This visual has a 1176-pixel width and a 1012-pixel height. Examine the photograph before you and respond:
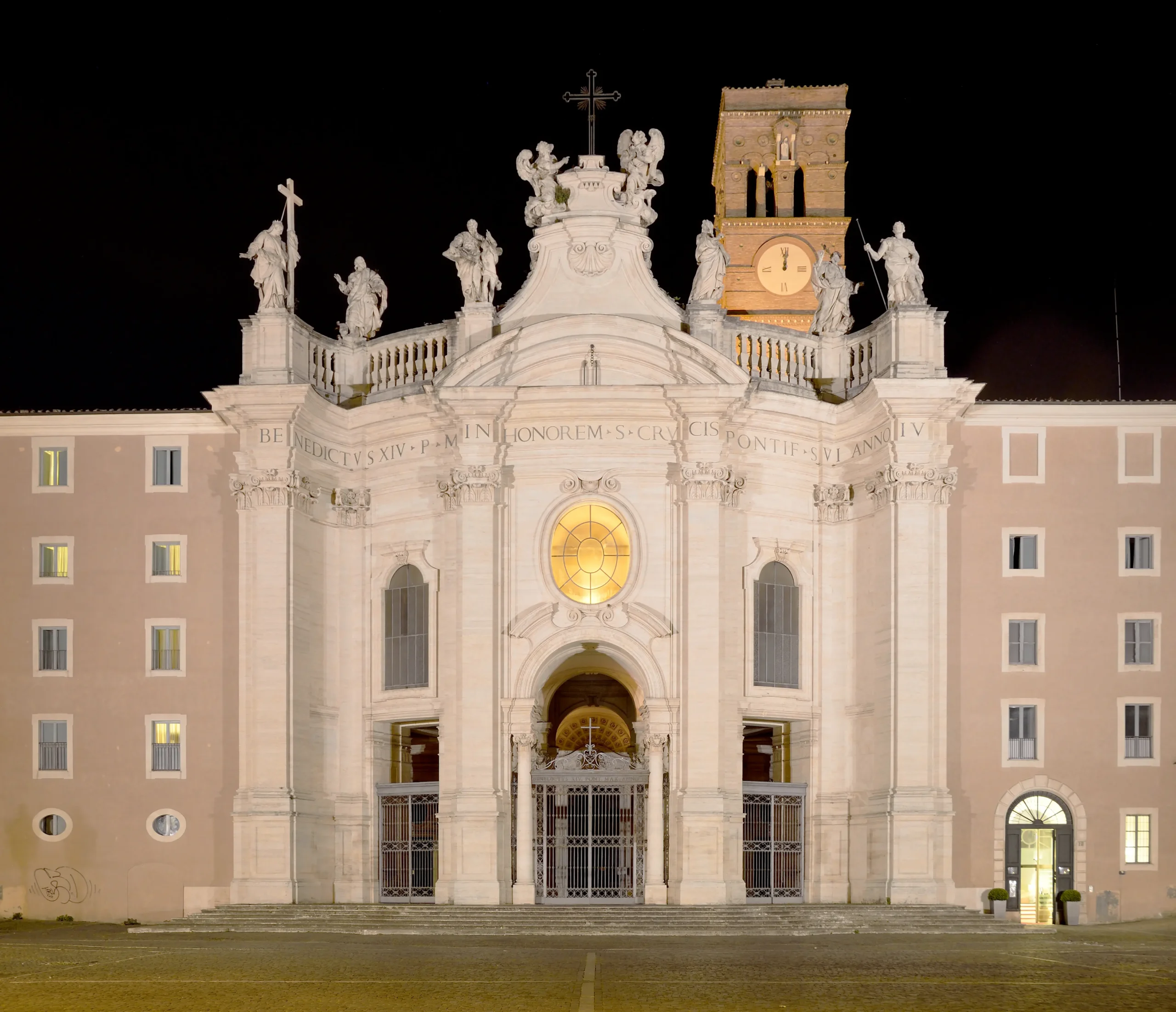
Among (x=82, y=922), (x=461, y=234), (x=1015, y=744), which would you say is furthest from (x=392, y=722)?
(x=1015, y=744)

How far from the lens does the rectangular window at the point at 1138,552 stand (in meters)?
43.5

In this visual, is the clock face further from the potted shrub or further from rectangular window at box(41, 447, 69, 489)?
the potted shrub

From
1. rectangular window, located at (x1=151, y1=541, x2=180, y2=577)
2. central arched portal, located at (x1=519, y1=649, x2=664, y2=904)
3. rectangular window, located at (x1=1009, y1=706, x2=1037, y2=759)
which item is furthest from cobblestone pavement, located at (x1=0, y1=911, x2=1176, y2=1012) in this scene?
rectangular window, located at (x1=151, y1=541, x2=180, y2=577)

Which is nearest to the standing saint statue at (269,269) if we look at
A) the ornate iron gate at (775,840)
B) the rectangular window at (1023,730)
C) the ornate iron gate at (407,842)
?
the ornate iron gate at (407,842)

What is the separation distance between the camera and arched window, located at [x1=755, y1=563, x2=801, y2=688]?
143 feet

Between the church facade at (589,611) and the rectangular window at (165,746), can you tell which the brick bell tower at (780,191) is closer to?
the church facade at (589,611)

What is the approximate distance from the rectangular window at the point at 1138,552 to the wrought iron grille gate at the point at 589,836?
1236cm

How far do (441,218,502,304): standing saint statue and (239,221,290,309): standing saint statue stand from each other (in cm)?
387

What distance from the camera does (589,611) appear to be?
42.4 meters

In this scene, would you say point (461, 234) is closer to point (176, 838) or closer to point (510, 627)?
point (510, 627)

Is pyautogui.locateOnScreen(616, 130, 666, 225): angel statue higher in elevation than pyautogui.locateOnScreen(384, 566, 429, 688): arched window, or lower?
higher

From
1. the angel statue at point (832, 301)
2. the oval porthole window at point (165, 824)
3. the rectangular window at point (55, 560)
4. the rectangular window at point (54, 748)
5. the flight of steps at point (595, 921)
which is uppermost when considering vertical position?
the angel statue at point (832, 301)

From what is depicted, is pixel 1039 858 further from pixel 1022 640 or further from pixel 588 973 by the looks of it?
pixel 588 973

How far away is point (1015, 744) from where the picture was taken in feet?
141
